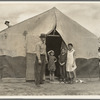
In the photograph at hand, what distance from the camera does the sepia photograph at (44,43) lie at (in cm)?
1023

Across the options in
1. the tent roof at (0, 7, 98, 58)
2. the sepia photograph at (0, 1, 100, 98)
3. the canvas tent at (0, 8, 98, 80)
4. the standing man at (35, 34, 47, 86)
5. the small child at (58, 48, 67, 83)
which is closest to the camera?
the standing man at (35, 34, 47, 86)

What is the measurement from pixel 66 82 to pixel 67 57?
29.6 inches

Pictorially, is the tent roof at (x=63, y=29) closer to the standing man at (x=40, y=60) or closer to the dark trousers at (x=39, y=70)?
the standing man at (x=40, y=60)

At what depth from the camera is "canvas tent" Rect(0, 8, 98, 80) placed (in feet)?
34.4

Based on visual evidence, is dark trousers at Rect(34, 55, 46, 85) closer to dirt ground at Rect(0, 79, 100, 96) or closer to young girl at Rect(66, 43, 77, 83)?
dirt ground at Rect(0, 79, 100, 96)

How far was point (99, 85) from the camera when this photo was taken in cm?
1043

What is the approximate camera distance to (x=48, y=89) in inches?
387

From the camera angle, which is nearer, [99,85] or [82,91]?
[82,91]

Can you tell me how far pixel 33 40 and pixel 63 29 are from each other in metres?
0.98

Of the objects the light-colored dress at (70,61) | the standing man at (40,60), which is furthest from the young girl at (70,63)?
the standing man at (40,60)

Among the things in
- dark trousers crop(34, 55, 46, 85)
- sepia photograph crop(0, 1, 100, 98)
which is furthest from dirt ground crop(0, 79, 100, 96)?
dark trousers crop(34, 55, 46, 85)
